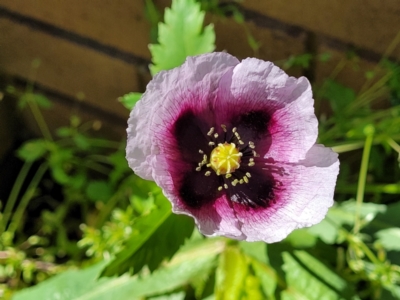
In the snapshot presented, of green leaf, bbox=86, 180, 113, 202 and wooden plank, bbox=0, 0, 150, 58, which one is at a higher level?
wooden plank, bbox=0, 0, 150, 58

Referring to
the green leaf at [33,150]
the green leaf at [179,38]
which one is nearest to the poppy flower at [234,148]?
the green leaf at [179,38]

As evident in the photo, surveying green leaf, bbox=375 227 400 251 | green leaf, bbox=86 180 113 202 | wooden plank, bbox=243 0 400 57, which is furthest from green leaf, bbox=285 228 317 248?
green leaf, bbox=86 180 113 202

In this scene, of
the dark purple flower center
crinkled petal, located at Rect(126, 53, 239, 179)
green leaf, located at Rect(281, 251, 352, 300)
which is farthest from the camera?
green leaf, located at Rect(281, 251, 352, 300)

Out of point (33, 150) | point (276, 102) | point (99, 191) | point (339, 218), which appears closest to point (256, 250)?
point (339, 218)

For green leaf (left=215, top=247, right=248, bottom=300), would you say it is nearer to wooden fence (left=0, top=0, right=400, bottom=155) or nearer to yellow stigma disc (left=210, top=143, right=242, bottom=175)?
yellow stigma disc (left=210, top=143, right=242, bottom=175)

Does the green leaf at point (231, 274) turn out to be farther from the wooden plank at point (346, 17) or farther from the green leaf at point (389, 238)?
the wooden plank at point (346, 17)

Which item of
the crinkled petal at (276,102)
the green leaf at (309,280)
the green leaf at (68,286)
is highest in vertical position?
the crinkled petal at (276,102)

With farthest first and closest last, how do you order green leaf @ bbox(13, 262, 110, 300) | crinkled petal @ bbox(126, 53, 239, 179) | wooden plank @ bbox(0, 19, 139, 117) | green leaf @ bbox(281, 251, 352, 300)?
wooden plank @ bbox(0, 19, 139, 117) → green leaf @ bbox(13, 262, 110, 300) → green leaf @ bbox(281, 251, 352, 300) → crinkled petal @ bbox(126, 53, 239, 179)

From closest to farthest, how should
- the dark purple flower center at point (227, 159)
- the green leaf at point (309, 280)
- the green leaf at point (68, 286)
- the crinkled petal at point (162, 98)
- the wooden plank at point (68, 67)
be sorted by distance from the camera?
the crinkled petal at point (162, 98) < the dark purple flower center at point (227, 159) < the green leaf at point (309, 280) < the green leaf at point (68, 286) < the wooden plank at point (68, 67)
